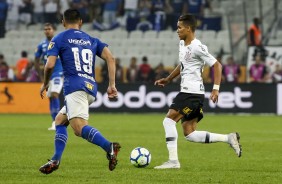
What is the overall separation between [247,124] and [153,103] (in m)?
5.27

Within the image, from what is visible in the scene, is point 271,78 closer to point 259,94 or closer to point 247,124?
point 259,94

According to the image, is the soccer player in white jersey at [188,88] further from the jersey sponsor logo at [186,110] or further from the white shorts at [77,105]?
the white shorts at [77,105]

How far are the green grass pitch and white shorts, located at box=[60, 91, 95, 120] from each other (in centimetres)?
73

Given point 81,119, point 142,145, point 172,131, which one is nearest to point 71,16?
point 81,119

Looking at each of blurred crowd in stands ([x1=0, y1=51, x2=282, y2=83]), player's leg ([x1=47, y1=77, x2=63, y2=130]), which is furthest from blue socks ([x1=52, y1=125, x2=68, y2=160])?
blurred crowd in stands ([x1=0, y1=51, x2=282, y2=83])

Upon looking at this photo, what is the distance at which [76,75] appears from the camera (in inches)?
379

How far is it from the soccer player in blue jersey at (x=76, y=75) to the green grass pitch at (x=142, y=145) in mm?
485

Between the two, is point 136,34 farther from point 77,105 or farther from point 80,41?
point 77,105

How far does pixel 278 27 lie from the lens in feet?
96.6

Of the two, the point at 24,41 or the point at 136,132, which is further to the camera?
the point at 24,41

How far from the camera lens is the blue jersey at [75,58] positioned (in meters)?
9.63

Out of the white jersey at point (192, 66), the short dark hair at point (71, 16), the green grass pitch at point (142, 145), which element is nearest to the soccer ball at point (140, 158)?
the green grass pitch at point (142, 145)

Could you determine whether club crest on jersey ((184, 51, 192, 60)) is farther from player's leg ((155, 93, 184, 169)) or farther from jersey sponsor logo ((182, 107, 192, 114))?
jersey sponsor logo ((182, 107, 192, 114))

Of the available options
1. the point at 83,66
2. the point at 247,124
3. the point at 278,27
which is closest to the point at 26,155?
the point at 83,66
